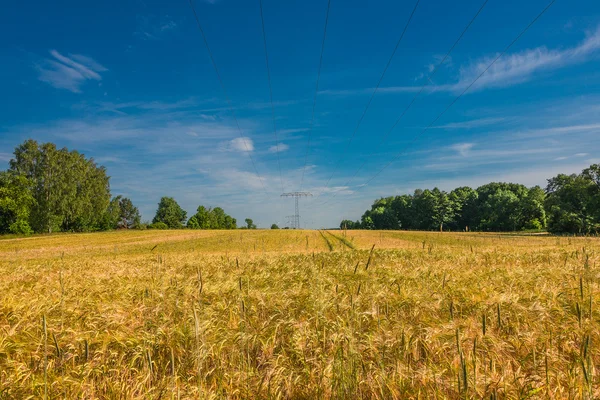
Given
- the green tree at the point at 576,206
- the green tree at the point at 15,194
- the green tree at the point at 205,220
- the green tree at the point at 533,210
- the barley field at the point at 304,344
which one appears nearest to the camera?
the barley field at the point at 304,344

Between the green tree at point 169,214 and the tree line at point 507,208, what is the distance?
8524 centimetres

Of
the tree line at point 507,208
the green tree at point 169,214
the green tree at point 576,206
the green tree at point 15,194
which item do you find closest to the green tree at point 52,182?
the green tree at point 15,194

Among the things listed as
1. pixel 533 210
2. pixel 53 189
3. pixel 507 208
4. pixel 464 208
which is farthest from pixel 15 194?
pixel 464 208

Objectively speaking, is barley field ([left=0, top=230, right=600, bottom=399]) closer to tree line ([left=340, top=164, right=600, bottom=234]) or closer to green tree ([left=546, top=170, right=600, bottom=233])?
tree line ([left=340, top=164, right=600, bottom=234])

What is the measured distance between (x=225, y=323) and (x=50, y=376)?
7.48 ft

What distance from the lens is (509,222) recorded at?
87.0 m

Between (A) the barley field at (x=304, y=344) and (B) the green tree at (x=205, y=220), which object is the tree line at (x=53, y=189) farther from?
(A) the barley field at (x=304, y=344)

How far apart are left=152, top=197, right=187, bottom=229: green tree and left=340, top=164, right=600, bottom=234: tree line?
85237 mm

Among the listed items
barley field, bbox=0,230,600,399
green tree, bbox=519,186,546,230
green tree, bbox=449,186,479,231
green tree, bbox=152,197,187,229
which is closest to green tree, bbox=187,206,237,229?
green tree, bbox=152,197,187,229

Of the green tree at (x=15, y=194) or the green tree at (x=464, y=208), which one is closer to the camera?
the green tree at (x=15, y=194)

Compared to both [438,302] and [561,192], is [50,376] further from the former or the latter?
[561,192]

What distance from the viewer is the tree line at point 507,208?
5639 centimetres

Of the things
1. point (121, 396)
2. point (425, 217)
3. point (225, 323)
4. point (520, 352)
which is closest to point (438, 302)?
point (520, 352)

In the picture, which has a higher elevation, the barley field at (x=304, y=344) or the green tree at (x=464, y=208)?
the green tree at (x=464, y=208)
